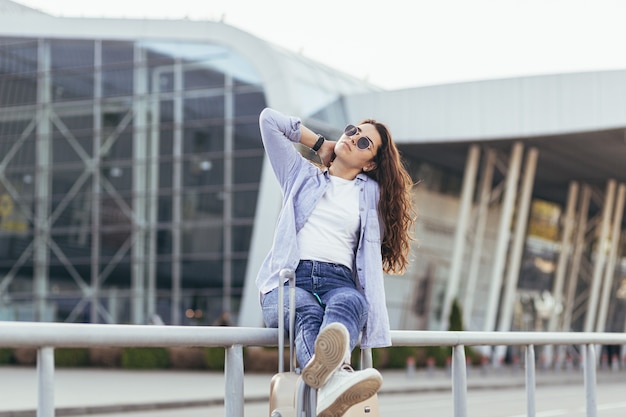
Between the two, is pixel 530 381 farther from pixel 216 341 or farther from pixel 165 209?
pixel 165 209

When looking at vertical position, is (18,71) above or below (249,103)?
above

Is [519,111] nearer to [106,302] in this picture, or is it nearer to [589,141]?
[589,141]

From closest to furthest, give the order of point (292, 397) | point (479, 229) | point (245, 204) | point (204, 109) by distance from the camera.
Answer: point (292, 397) → point (245, 204) → point (204, 109) → point (479, 229)

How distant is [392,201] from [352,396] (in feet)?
3.69

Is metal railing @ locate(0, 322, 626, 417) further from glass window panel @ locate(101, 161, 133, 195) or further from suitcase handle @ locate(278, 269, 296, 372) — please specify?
glass window panel @ locate(101, 161, 133, 195)

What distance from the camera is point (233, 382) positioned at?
361 centimetres

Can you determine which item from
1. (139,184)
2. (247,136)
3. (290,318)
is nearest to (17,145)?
(139,184)

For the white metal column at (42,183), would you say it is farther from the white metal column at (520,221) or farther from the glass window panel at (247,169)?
the white metal column at (520,221)

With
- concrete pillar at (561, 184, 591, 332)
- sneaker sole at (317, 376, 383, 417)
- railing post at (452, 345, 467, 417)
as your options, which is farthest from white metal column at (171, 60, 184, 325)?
sneaker sole at (317, 376, 383, 417)

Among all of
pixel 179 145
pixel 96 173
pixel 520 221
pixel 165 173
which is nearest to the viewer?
pixel 179 145

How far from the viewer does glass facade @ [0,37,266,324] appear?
87.7 feet

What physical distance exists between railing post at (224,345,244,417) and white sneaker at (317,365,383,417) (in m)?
0.28

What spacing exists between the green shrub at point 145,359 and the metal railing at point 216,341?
812 inches

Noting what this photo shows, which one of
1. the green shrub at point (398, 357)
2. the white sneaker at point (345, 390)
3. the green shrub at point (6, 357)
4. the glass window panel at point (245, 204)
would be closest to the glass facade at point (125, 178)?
the glass window panel at point (245, 204)
